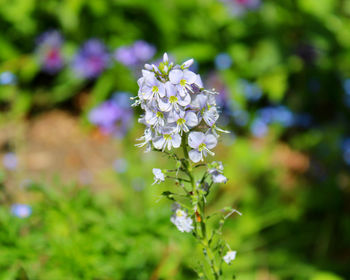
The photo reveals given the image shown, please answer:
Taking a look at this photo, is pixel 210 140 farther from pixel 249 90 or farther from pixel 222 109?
pixel 249 90

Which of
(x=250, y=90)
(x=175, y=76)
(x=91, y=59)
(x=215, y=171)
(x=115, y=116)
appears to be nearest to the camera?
(x=175, y=76)

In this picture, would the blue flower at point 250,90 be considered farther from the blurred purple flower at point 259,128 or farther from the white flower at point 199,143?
the white flower at point 199,143

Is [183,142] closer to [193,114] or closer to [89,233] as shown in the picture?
[193,114]

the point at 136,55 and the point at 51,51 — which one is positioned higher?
the point at 51,51

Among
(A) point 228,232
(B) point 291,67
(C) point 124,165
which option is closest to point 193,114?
(A) point 228,232

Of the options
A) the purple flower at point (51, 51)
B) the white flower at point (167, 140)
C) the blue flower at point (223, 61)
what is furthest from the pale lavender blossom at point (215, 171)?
the purple flower at point (51, 51)

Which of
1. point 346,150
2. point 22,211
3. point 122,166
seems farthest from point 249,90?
point 22,211
